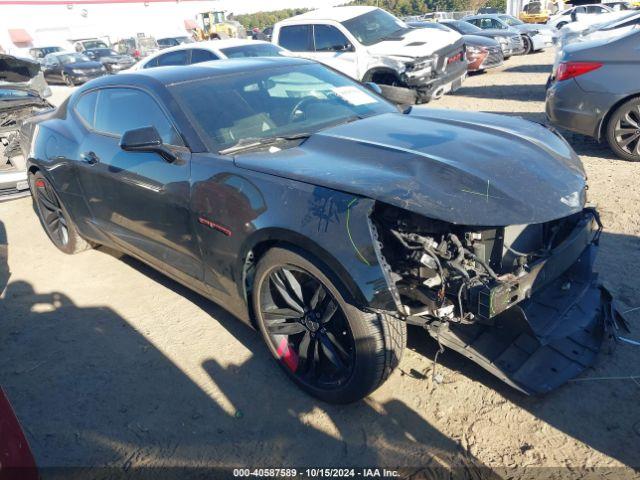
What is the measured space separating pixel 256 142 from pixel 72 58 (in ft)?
75.6

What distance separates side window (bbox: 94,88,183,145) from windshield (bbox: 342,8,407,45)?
665cm

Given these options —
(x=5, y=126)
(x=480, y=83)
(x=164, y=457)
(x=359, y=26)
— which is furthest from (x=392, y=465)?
(x=480, y=83)

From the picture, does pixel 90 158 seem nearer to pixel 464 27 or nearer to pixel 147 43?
pixel 464 27

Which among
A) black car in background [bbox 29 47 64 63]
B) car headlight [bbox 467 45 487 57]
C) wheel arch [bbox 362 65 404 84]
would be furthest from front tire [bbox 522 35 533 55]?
black car in background [bbox 29 47 64 63]

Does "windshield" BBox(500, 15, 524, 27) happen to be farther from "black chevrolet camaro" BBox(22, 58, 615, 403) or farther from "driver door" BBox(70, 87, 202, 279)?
"driver door" BBox(70, 87, 202, 279)

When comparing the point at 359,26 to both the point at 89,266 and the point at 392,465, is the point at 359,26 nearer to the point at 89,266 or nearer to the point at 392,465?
the point at 89,266

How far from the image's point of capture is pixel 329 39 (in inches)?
388

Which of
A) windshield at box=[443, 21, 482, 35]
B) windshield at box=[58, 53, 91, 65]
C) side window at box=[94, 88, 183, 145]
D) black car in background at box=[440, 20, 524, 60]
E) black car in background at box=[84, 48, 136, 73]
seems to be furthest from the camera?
black car in background at box=[84, 48, 136, 73]

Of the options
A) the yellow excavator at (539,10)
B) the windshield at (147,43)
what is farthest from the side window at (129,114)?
the windshield at (147,43)

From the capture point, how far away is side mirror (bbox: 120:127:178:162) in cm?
301

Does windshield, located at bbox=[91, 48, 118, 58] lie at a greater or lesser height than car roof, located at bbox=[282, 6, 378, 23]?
lesser

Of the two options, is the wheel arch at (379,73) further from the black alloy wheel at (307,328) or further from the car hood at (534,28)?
the car hood at (534,28)

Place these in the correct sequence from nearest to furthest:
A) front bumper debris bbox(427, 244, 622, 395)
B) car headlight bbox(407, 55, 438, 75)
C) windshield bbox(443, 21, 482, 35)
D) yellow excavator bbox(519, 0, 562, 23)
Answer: front bumper debris bbox(427, 244, 622, 395) → car headlight bbox(407, 55, 438, 75) → windshield bbox(443, 21, 482, 35) → yellow excavator bbox(519, 0, 562, 23)

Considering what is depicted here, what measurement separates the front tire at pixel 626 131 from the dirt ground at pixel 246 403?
82.8 inches
